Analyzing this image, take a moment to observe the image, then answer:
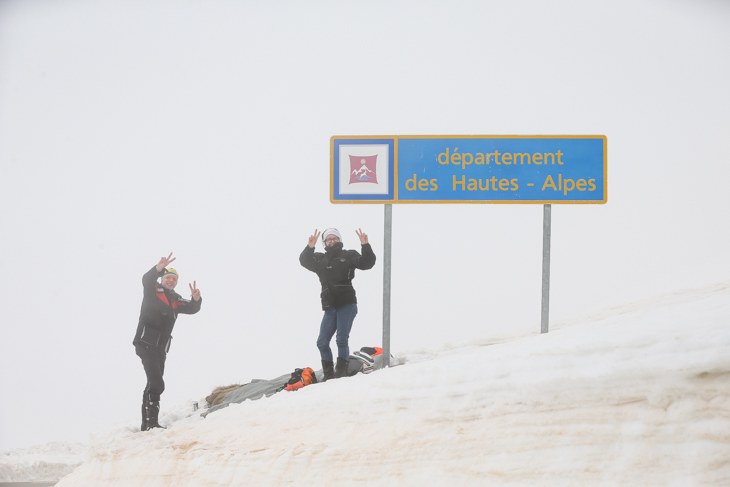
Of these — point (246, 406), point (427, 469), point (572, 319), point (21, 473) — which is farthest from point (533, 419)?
point (21, 473)

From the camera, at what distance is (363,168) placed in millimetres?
7652

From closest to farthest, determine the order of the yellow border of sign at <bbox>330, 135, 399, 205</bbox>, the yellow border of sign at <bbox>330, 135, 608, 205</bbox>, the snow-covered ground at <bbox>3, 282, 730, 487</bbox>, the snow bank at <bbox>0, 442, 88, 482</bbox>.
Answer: the snow-covered ground at <bbox>3, 282, 730, 487</bbox>, the yellow border of sign at <bbox>330, 135, 608, 205</bbox>, the yellow border of sign at <bbox>330, 135, 399, 205</bbox>, the snow bank at <bbox>0, 442, 88, 482</bbox>

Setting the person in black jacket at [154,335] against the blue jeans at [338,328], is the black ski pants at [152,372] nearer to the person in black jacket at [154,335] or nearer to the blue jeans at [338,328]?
the person in black jacket at [154,335]

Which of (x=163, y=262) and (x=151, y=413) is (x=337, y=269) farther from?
(x=151, y=413)

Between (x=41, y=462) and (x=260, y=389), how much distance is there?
13.4 ft

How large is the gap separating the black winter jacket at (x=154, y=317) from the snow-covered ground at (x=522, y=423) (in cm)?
154

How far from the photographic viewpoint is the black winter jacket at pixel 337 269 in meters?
7.16

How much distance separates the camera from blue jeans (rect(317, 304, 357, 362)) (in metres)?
7.16

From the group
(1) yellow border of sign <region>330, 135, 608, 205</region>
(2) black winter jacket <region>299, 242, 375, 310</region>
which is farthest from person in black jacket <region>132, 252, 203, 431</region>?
(1) yellow border of sign <region>330, 135, 608, 205</region>

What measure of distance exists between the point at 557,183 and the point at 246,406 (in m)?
5.03

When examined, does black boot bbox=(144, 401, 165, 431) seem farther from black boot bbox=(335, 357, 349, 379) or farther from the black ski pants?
black boot bbox=(335, 357, 349, 379)

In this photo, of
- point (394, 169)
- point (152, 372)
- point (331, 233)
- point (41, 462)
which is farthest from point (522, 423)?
point (41, 462)

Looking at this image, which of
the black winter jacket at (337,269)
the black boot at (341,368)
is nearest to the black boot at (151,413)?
the black boot at (341,368)

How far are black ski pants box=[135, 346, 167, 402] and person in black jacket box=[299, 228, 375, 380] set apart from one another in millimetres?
2062
